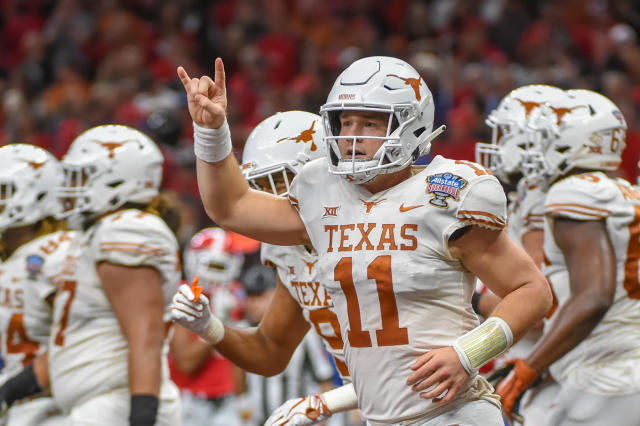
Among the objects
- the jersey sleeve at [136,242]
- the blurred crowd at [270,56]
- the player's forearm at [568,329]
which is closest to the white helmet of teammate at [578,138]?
the player's forearm at [568,329]

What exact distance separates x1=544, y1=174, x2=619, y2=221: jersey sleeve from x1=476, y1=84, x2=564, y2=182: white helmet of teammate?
342mm

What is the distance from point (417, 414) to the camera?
296 cm

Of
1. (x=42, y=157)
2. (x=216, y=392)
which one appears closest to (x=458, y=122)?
(x=216, y=392)

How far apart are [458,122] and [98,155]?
470cm

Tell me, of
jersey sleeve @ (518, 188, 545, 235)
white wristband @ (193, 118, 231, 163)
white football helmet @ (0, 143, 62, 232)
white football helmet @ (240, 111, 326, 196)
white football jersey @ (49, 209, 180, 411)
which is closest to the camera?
white wristband @ (193, 118, 231, 163)

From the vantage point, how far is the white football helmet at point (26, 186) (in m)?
4.73

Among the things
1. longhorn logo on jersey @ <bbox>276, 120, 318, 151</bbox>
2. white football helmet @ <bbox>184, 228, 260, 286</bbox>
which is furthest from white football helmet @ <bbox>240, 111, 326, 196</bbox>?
white football helmet @ <bbox>184, 228, 260, 286</bbox>

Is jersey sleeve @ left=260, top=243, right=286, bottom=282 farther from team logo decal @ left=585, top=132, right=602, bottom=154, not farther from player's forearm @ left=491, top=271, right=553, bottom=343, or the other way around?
team logo decal @ left=585, top=132, right=602, bottom=154

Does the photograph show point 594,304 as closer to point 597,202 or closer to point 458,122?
point 597,202

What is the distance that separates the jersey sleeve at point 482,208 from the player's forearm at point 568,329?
3.92ft

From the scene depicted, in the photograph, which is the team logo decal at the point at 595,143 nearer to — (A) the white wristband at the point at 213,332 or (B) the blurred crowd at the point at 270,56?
(A) the white wristband at the point at 213,332

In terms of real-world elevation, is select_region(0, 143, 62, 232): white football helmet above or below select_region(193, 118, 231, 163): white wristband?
below

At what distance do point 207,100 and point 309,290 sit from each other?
0.92 m

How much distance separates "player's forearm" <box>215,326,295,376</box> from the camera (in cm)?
372
